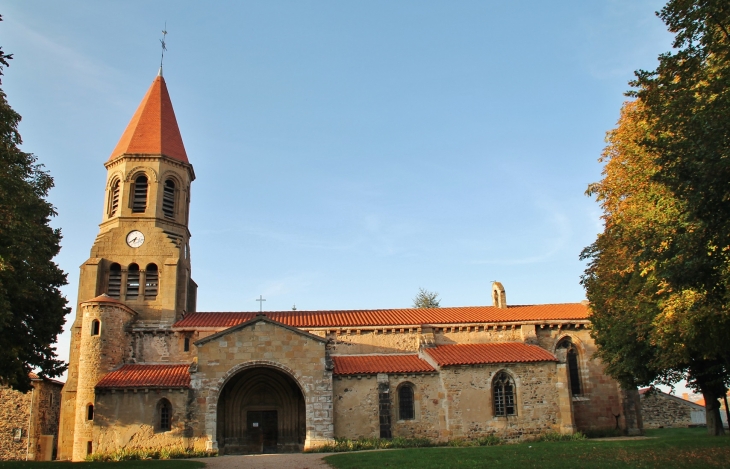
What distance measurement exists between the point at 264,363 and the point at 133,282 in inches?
384

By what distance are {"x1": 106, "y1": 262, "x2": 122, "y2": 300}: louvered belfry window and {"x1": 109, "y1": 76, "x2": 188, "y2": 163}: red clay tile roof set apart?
21.7ft

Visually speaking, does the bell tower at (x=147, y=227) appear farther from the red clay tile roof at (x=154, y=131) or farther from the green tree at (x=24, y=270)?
the green tree at (x=24, y=270)

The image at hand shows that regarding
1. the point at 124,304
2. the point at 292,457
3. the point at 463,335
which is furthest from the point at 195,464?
the point at 463,335

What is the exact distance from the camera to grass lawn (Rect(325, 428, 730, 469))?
15.5 m

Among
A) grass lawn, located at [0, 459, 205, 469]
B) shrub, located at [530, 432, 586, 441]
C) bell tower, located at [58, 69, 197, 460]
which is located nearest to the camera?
grass lawn, located at [0, 459, 205, 469]

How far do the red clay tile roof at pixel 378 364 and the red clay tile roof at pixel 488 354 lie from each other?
2.98ft

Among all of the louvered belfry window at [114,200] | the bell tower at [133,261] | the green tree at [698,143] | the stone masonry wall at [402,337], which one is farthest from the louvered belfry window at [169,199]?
the green tree at [698,143]

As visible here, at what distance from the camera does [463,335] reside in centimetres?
3200

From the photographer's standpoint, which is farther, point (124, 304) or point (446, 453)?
point (124, 304)

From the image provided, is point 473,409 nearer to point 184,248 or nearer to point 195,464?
point 195,464

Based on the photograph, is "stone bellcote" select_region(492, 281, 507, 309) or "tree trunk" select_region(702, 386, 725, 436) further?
"stone bellcote" select_region(492, 281, 507, 309)

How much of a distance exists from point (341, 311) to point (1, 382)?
17345mm

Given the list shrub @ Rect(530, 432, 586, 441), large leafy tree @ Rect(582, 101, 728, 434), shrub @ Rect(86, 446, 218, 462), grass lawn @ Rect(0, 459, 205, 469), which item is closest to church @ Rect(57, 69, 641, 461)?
shrub @ Rect(86, 446, 218, 462)

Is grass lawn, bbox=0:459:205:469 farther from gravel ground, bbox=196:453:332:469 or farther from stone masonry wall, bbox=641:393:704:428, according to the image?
stone masonry wall, bbox=641:393:704:428
